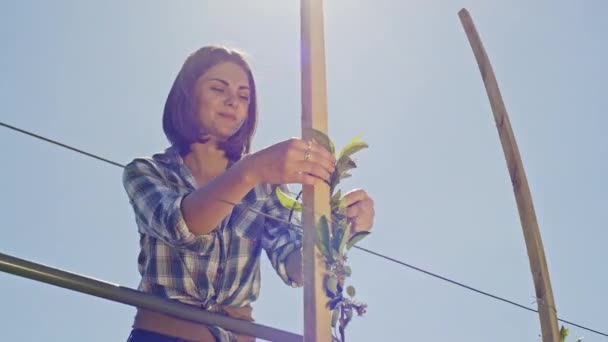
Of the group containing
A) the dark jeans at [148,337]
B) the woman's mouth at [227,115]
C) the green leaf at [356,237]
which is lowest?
the dark jeans at [148,337]

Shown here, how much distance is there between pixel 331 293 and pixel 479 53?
138cm

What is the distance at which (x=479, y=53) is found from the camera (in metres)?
2.36

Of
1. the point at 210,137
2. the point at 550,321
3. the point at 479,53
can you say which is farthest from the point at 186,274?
the point at 479,53

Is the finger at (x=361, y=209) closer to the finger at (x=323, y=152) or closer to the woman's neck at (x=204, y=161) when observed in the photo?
the finger at (x=323, y=152)

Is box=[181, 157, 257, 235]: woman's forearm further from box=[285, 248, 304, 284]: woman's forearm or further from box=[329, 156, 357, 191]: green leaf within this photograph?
box=[285, 248, 304, 284]: woman's forearm

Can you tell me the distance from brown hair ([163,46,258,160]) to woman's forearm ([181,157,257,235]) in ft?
1.42

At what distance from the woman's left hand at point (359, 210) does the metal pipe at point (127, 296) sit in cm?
25

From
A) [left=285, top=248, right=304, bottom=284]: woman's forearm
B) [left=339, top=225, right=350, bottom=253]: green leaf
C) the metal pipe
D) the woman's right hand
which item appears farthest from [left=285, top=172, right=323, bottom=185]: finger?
[left=285, top=248, right=304, bottom=284]: woman's forearm

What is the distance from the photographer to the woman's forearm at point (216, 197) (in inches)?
53.5

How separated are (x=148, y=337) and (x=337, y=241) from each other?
56 cm

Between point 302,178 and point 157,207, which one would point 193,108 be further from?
point 302,178

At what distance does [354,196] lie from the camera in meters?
1.52

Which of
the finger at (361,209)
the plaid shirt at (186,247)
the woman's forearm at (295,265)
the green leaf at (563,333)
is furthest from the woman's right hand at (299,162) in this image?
the green leaf at (563,333)

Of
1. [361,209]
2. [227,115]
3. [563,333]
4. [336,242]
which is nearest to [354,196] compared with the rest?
[361,209]
